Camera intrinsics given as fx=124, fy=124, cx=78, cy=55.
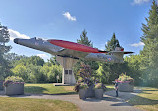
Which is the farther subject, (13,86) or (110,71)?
(110,71)

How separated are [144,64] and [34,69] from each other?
2532 centimetres

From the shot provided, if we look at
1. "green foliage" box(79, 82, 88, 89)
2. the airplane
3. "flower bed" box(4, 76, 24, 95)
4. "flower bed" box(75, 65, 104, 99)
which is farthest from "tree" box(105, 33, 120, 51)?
"flower bed" box(4, 76, 24, 95)

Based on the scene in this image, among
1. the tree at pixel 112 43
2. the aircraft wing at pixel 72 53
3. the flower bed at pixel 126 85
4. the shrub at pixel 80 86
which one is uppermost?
the tree at pixel 112 43

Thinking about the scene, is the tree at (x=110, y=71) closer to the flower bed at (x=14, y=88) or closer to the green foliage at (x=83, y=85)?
the green foliage at (x=83, y=85)

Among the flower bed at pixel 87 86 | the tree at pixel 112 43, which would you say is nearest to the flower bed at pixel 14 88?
the flower bed at pixel 87 86

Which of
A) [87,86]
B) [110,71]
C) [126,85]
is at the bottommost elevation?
[126,85]

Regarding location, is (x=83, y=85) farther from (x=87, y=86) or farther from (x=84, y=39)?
(x=84, y=39)

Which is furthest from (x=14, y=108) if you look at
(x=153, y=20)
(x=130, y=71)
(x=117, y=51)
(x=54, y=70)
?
(x=153, y=20)

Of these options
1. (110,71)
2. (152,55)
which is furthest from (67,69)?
(152,55)

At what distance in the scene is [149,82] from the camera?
93.1 feet

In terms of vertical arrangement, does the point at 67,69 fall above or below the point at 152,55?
below

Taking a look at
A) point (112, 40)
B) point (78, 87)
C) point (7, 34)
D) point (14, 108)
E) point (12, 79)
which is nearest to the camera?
point (14, 108)

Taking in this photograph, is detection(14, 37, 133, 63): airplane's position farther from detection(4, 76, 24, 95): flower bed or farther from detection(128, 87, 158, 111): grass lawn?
detection(128, 87, 158, 111): grass lawn

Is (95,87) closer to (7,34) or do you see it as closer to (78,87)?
(78,87)
